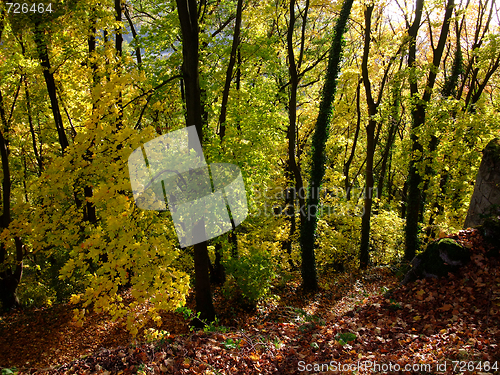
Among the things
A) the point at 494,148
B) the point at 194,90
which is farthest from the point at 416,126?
the point at 194,90

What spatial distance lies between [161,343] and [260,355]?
5.08 ft

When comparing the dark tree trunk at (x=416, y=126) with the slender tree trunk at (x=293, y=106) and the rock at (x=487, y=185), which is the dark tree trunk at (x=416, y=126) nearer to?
the rock at (x=487, y=185)

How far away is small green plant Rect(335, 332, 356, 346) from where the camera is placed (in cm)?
445

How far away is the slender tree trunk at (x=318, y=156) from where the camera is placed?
945 cm

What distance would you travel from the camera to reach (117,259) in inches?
166

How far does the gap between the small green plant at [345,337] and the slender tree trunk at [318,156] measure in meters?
5.45

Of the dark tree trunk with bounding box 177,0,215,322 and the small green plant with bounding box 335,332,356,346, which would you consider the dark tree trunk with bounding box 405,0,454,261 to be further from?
the dark tree trunk with bounding box 177,0,215,322

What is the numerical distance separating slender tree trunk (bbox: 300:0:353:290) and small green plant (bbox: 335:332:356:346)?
215 inches

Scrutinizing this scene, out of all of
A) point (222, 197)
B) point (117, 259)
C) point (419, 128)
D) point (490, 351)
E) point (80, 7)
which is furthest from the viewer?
point (419, 128)

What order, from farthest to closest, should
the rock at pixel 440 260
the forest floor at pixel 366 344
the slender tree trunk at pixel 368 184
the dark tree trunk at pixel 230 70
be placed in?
the slender tree trunk at pixel 368 184
the dark tree trunk at pixel 230 70
the rock at pixel 440 260
the forest floor at pixel 366 344

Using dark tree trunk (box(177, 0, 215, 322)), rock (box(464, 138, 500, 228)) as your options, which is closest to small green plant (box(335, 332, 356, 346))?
dark tree trunk (box(177, 0, 215, 322))

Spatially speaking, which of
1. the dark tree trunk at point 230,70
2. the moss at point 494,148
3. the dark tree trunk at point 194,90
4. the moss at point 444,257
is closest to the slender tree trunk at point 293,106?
the dark tree trunk at point 230,70

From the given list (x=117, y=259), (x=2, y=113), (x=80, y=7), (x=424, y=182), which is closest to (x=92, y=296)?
(x=117, y=259)

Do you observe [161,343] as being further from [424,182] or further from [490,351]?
[424,182]
